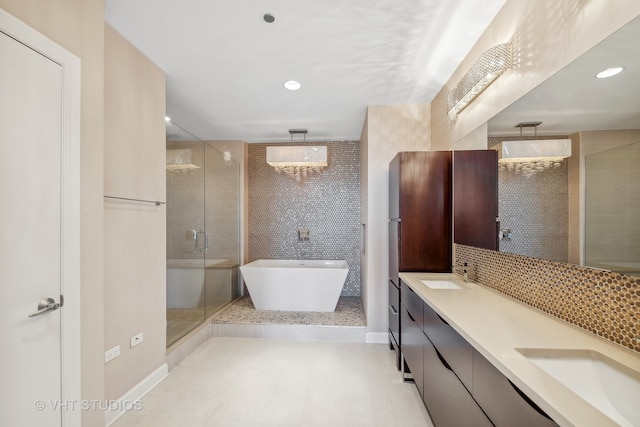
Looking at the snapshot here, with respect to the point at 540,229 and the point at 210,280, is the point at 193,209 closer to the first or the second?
the point at 210,280

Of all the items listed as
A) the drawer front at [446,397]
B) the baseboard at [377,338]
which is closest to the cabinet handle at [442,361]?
the drawer front at [446,397]

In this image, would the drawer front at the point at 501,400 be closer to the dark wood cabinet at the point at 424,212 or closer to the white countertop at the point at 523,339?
the white countertop at the point at 523,339

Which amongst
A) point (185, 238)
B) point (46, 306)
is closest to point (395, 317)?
point (185, 238)

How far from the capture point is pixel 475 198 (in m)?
2.15

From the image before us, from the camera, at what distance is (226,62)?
2.36 metres

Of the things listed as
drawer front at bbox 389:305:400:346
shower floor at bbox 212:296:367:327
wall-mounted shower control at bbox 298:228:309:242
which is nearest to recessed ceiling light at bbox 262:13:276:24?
drawer front at bbox 389:305:400:346

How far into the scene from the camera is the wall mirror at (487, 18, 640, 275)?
101 centimetres

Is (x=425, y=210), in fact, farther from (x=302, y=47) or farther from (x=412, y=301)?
(x=302, y=47)

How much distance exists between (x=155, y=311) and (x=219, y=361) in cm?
88

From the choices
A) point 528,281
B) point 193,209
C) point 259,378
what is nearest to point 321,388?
point 259,378

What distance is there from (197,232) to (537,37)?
349 cm

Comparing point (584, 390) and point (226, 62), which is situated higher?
→ point (226, 62)

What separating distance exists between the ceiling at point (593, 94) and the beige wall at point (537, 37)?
0.05 meters

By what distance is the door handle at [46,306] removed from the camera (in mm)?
1257
